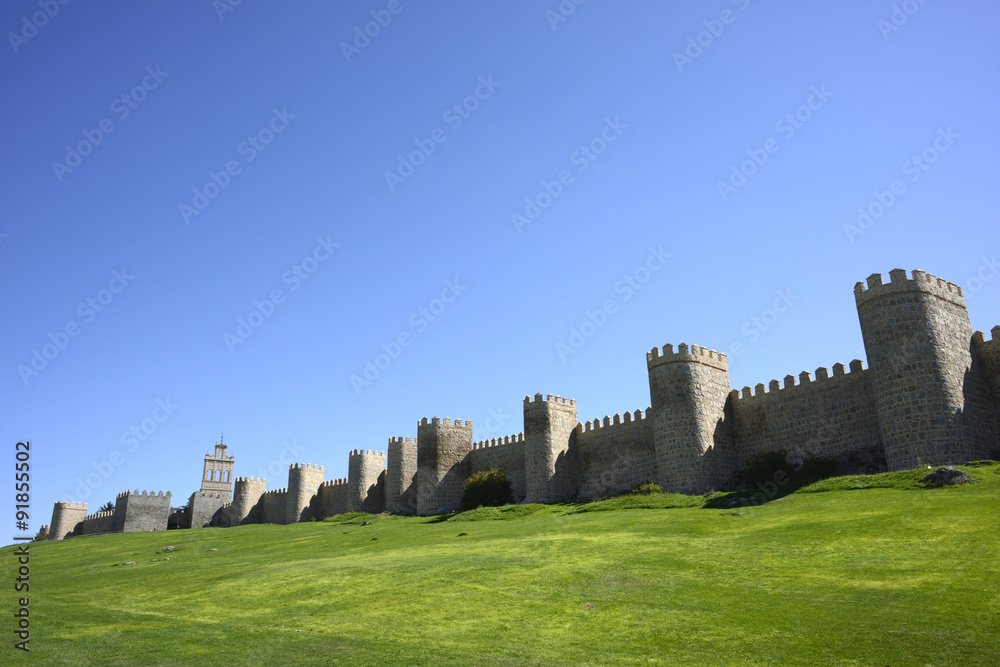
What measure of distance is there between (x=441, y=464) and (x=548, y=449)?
10.1 meters

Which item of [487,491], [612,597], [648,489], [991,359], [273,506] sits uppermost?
[991,359]

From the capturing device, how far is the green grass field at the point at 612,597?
10492mm

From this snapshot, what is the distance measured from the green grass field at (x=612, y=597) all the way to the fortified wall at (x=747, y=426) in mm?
4006

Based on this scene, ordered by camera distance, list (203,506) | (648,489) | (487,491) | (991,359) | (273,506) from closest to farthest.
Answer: (991,359) < (648,489) < (487,491) < (273,506) < (203,506)

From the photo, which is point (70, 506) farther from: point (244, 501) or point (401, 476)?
point (401, 476)

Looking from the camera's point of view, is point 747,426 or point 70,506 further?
point 70,506

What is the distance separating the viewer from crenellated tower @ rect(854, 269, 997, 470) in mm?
24859

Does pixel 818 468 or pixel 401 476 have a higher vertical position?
pixel 401 476

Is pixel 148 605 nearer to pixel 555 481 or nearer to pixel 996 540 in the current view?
pixel 996 540

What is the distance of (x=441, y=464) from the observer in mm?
48531

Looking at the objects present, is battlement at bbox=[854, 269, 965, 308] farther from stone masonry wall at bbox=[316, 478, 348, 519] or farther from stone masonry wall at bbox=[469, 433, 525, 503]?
stone masonry wall at bbox=[316, 478, 348, 519]

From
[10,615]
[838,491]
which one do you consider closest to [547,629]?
[10,615]

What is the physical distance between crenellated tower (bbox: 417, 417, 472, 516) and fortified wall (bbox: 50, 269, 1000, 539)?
7 centimetres

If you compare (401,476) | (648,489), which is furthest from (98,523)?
(648,489)
